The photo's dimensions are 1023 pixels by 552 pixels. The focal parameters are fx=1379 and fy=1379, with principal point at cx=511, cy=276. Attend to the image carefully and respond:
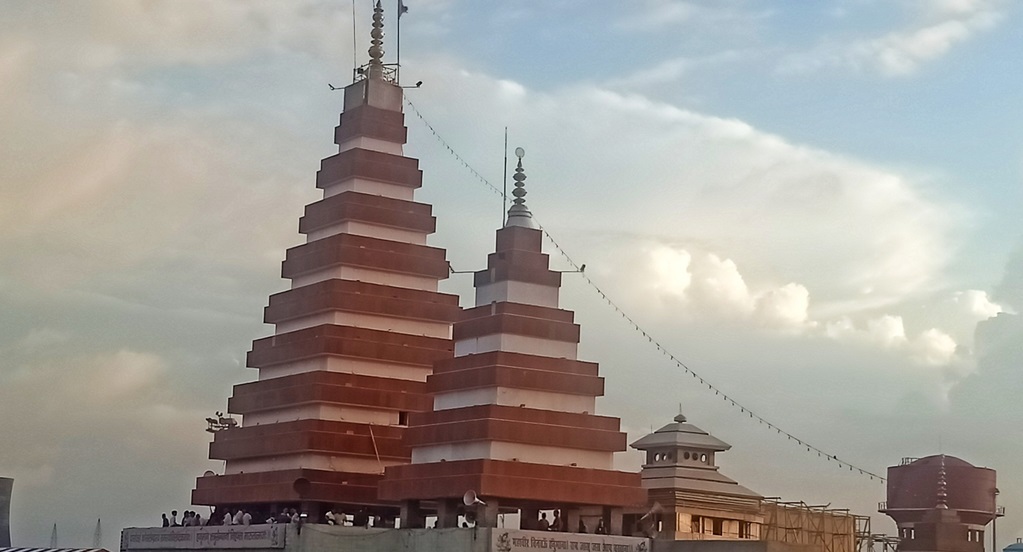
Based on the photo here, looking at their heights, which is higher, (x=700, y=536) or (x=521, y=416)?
(x=521, y=416)

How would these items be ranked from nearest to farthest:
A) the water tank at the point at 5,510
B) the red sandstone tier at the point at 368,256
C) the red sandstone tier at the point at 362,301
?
the red sandstone tier at the point at 362,301, the red sandstone tier at the point at 368,256, the water tank at the point at 5,510

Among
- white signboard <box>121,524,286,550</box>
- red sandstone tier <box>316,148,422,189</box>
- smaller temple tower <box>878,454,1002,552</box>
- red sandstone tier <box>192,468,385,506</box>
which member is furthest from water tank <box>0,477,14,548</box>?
smaller temple tower <box>878,454,1002,552</box>

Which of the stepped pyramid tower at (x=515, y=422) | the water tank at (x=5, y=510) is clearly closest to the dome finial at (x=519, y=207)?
the stepped pyramid tower at (x=515, y=422)

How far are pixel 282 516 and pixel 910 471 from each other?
53972 mm

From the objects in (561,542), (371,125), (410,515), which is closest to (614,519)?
(561,542)

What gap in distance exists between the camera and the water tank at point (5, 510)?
88.8m

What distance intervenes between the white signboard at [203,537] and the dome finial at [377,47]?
87.1 ft

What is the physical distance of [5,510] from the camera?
3565 inches

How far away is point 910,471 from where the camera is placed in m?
104

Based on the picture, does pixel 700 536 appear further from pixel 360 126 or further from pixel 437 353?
pixel 360 126

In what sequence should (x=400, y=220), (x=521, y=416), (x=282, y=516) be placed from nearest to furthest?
(x=521, y=416) → (x=282, y=516) → (x=400, y=220)

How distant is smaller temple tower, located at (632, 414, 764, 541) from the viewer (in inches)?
2911

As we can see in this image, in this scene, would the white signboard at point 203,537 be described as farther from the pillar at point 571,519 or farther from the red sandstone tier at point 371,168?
the red sandstone tier at point 371,168

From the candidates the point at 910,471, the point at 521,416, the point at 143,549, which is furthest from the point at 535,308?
the point at 910,471
